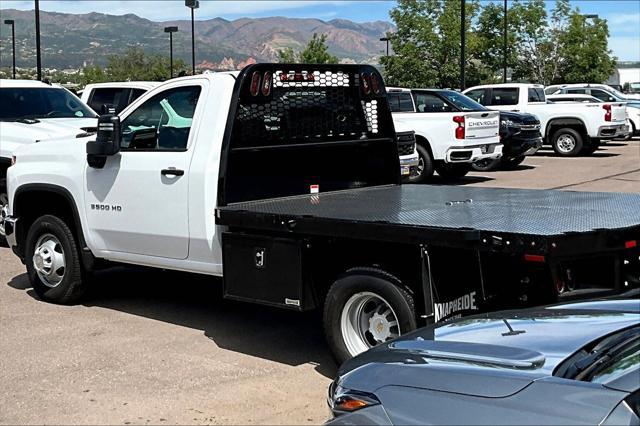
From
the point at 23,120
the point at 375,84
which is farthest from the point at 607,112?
the point at 375,84

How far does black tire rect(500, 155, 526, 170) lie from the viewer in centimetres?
2016

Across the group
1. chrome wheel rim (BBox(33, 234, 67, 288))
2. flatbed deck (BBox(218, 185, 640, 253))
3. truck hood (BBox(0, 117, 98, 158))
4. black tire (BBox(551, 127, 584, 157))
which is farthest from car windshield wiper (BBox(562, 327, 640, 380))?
black tire (BBox(551, 127, 584, 157))

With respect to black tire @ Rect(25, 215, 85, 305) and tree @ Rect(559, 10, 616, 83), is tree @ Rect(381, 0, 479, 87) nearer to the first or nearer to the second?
tree @ Rect(559, 10, 616, 83)

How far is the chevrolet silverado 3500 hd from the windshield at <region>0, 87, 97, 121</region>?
4023 mm

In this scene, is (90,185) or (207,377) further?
(90,185)

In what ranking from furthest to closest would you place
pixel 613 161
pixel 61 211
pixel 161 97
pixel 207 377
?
pixel 613 161 < pixel 61 211 < pixel 161 97 < pixel 207 377

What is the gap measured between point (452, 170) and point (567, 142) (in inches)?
285

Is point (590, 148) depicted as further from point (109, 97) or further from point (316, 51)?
point (316, 51)

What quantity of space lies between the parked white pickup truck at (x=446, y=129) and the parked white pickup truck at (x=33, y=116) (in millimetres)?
6340

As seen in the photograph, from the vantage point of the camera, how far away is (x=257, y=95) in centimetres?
650

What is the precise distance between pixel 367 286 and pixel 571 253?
52.2 inches

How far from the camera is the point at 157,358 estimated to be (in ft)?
20.4

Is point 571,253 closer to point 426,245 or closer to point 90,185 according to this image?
point 426,245

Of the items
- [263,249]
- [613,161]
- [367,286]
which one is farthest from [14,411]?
[613,161]
